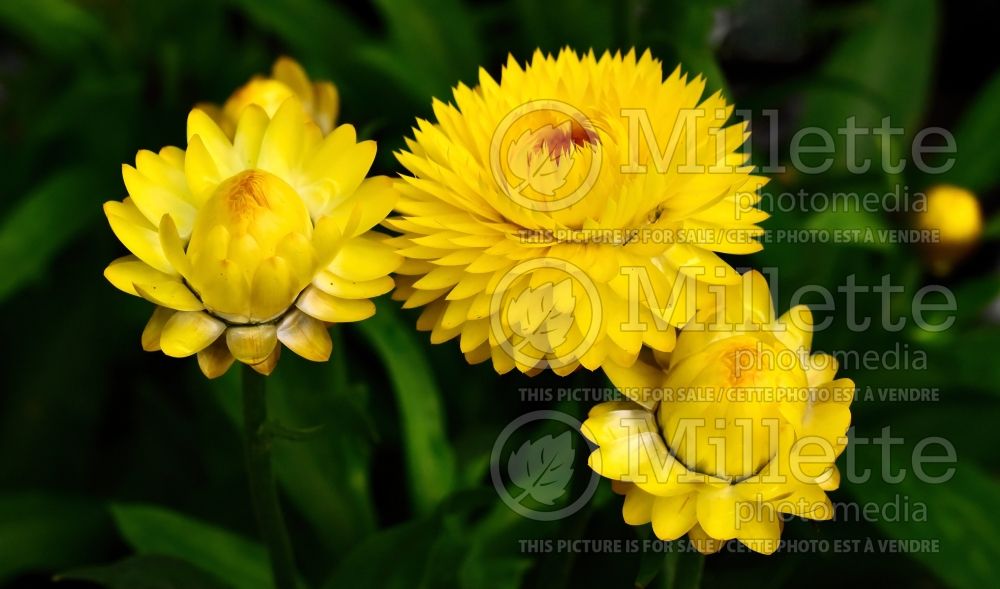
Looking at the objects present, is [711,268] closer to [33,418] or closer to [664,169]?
[664,169]

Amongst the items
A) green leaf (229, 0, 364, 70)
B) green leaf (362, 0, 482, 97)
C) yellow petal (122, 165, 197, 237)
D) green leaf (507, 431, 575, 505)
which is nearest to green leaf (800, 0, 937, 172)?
green leaf (362, 0, 482, 97)

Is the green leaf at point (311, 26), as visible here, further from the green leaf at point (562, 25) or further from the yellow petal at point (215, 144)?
the yellow petal at point (215, 144)

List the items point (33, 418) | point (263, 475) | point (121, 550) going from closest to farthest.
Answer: point (263, 475) → point (121, 550) → point (33, 418)

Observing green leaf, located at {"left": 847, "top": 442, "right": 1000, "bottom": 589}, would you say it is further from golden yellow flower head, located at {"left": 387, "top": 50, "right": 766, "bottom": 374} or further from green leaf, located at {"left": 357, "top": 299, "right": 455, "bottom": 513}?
golden yellow flower head, located at {"left": 387, "top": 50, "right": 766, "bottom": 374}

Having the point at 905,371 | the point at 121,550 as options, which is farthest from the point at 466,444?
A: the point at 905,371

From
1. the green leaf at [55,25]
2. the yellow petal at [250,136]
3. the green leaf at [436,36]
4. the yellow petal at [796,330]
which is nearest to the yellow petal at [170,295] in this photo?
the yellow petal at [250,136]
